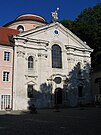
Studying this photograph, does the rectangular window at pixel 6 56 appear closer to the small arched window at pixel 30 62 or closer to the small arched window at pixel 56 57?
the small arched window at pixel 30 62

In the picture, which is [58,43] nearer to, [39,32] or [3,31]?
[39,32]

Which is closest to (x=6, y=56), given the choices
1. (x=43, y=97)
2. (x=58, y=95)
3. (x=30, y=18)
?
(x=43, y=97)

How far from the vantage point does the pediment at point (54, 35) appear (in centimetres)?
3831

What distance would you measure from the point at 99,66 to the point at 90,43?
6.45 metres

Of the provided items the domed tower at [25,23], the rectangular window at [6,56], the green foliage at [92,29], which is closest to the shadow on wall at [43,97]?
the rectangular window at [6,56]

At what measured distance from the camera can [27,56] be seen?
37156 mm

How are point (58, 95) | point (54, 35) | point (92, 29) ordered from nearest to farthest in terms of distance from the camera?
point (58, 95) < point (54, 35) < point (92, 29)

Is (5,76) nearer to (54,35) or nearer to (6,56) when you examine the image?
(6,56)

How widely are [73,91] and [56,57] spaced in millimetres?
5828

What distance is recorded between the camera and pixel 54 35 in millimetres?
40438

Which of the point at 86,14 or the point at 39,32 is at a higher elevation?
the point at 86,14

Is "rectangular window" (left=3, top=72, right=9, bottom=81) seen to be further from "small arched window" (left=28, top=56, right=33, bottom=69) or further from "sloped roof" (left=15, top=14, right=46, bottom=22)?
"sloped roof" (left=15, top=14, right=46, bottom=22)

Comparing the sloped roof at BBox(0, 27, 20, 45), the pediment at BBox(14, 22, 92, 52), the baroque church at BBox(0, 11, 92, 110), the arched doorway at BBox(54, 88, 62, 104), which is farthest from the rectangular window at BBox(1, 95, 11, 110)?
the pediment at BBox(14, 22, 92, 52)

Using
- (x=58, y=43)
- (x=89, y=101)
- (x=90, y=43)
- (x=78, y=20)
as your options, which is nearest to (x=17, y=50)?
(x=58, y=43)
